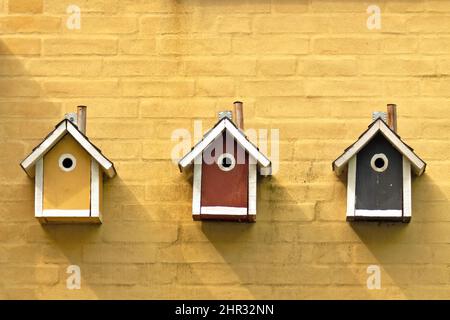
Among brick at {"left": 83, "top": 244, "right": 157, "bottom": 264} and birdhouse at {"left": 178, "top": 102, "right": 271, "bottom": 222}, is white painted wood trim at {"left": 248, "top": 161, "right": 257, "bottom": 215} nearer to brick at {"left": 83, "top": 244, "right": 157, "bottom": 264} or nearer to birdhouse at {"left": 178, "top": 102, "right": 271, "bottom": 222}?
birdhouse at {"left": 178, "top": 102, "right": 271, "bottom": 222}

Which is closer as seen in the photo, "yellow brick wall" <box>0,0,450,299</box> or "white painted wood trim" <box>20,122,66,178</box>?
"white painted wood trim" <box>20,122,66,178</box>

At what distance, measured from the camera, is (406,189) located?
9508 millimetres

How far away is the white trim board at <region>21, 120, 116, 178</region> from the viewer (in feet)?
31.2

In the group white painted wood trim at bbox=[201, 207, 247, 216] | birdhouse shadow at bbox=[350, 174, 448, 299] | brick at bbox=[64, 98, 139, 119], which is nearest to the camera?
white painted wood trim at bbox=[201, 207, 247, 216]

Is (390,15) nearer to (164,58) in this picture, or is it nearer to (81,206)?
(164,58)

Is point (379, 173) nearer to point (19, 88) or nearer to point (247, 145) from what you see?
point (247, 145)

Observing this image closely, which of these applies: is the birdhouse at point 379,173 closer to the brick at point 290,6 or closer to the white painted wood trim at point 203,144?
the white painted wood trim at point 203,144

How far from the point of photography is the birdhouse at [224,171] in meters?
9.48

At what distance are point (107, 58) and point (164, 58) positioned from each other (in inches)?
11.0

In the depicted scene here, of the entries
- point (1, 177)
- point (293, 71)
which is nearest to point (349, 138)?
point (293, 71)

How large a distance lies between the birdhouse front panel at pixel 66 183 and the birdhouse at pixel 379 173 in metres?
1.18

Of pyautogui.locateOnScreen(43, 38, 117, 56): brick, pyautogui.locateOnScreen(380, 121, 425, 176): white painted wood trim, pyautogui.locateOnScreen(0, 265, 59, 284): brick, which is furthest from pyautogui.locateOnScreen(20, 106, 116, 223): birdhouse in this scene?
pyautogui.locateOnScreen(380, 121, 425, 176): white painted wood trim

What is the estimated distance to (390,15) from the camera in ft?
32.8

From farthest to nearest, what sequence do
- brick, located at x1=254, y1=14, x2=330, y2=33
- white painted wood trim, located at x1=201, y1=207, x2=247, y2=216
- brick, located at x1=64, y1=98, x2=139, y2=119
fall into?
brick, located at x1=254, y1=14, x2=330, y2=33, brick, located at x1=64, y1=98, x2=139, y2=119, white painted wood trim, located at x1=201, y1=207, x2=247, y2=216
